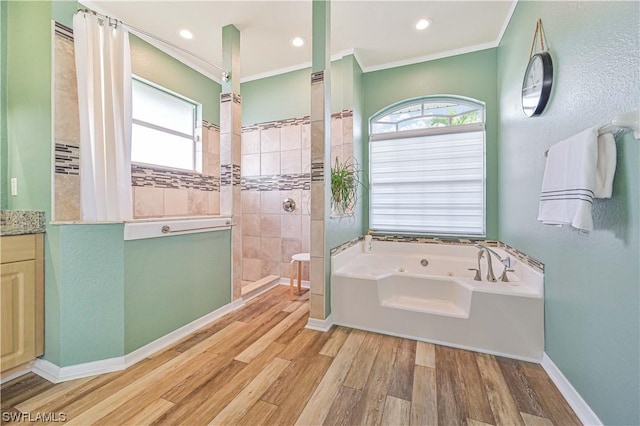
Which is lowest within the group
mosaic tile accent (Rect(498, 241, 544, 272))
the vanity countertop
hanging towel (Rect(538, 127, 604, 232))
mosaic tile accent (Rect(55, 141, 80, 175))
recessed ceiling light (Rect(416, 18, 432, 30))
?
mosaic tile accent (Rect(498, 241, 544, 272))

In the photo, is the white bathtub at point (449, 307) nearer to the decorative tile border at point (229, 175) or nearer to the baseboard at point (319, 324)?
the baseboard at point (319, 324)

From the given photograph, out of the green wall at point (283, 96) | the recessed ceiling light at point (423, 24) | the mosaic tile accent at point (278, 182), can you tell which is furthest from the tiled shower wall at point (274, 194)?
the recessed ceiling light at point (423, 24)

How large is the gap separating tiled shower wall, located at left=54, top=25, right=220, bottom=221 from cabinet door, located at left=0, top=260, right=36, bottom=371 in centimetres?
37

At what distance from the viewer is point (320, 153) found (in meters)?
2.18

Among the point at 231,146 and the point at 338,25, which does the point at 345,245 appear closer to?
the point at 231,146

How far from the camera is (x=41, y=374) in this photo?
1.55m

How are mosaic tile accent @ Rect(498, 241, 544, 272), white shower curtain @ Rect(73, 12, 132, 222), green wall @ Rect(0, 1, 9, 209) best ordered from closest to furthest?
white shower curtain @ Rect(73, 12, 132, 222), green wall @ Rect(0, 1, 9, 209), mosaic tile accent @ Rect(498, 241, 544, 272)

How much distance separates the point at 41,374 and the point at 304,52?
3530 mm

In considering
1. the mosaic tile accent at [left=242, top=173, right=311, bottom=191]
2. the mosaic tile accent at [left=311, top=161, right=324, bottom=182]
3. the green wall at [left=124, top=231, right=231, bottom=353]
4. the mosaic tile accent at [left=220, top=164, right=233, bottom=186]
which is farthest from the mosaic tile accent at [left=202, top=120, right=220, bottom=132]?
the mosaic tile accent at [left=311, top=161, right=324, bottom=182]

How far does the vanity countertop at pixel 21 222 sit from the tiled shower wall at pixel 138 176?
0.15 m

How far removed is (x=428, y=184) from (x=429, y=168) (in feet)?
0.63

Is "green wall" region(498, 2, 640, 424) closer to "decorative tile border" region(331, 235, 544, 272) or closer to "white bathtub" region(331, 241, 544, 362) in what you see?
"white bathtub" region(331, 241, 544, 362)

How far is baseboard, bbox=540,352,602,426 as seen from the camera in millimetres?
1197

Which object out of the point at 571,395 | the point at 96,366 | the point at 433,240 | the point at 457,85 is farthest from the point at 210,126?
the point at 571,395
